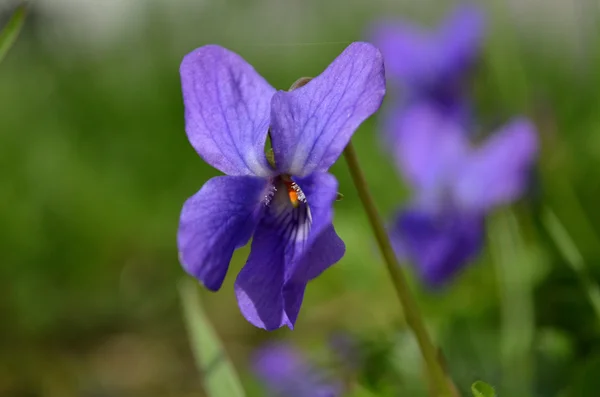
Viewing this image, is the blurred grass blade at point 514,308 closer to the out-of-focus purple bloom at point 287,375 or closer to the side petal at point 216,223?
the out-of-focus purple bloom at point 287,375

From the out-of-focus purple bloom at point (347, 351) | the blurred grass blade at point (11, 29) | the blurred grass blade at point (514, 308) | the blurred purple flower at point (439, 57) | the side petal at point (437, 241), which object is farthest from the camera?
the blurred purple flower at point (439, 57)

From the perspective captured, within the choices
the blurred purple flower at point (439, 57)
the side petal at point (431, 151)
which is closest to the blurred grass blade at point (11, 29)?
the side petal at point (431, 151)

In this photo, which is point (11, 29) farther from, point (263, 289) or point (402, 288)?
point (402, 288)

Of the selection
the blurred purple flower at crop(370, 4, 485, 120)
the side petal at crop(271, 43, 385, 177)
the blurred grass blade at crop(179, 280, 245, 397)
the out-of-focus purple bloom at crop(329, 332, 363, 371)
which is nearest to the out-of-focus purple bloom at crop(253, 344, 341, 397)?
the out-of-focus purple bloom at crop(329, 332, 363, 371)

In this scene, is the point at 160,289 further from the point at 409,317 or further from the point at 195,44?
the point at 195,44

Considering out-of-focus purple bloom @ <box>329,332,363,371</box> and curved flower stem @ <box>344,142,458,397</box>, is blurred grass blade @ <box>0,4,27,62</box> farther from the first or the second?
out-of-focus purple bloom @ <box>329,332,363,371</box>

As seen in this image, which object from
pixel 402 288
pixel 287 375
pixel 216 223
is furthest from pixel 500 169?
pixel 216 223
